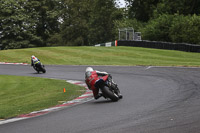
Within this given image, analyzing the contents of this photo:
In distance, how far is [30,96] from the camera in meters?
12.9

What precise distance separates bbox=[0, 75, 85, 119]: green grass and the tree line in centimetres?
3048

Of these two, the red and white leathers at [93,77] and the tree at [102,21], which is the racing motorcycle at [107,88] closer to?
the red and white leathers at [93,77]

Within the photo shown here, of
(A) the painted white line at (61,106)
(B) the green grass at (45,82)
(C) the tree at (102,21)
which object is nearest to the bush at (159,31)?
(B) the green grass at (45,82)

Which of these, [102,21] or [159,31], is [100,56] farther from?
[102,21]

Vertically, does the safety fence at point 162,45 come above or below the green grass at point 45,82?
above

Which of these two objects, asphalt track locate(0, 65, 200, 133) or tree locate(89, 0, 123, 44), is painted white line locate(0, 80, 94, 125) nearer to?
asphalt track locate(0, 65, 200, 133)

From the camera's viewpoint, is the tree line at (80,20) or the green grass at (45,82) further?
the tree line at (80,20)

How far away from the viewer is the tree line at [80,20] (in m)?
55.3

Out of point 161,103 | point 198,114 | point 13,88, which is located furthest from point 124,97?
point 13,88

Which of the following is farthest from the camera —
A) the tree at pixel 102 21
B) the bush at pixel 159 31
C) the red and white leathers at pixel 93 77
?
the tree at pixel 102 21

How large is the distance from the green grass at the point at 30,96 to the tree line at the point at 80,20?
30.5 m

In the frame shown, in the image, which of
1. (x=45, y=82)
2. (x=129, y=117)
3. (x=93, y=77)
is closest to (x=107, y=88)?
(x=93, y=77)

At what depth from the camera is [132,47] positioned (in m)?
39.4

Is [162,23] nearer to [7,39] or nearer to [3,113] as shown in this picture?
[7,39]
